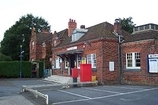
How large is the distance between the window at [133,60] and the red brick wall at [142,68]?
1.35 ft

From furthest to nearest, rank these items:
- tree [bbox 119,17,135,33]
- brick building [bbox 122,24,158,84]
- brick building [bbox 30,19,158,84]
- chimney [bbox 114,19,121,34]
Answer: tree [bbox 119,17,135,33], chimney [bbox 114,19,121,34], brick building [bbox 30,19,158,84], brick building [bbox 122,24,158,84]

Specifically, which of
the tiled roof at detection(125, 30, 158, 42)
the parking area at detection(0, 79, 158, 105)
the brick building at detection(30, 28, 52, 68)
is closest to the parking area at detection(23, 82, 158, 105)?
the parking area at detection(0, 79, 158, 105)

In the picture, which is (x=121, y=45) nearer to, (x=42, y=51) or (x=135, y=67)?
(x=135, y=67)

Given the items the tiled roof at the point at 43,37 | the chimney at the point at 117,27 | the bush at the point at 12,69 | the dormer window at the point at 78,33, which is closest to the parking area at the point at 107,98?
the chimney at the point at 117,27

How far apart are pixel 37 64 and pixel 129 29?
23.5m

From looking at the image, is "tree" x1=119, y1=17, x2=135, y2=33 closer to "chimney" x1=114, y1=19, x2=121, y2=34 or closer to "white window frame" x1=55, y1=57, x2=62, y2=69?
"white window frame" x1=55, y1=57, x2=62, y2=69

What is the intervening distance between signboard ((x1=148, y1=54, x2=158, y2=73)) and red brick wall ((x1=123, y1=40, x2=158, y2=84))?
0.37 meters

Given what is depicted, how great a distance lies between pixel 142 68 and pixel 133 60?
1.50m

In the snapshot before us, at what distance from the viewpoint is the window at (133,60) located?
23.8 metres

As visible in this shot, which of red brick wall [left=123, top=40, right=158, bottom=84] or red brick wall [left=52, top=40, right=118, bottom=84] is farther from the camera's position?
red brick wall [left=52, top=40, right=118, bottom=84]

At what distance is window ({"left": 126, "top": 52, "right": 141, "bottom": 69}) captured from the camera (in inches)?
938

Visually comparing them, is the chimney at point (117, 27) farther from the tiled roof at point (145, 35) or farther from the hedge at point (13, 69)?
the hedge at point (13, 69)

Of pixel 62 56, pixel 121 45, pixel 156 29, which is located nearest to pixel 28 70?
pixel 62 56

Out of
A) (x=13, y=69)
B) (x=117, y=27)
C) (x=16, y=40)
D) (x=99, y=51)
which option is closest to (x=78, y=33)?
(x=117, y=27)
